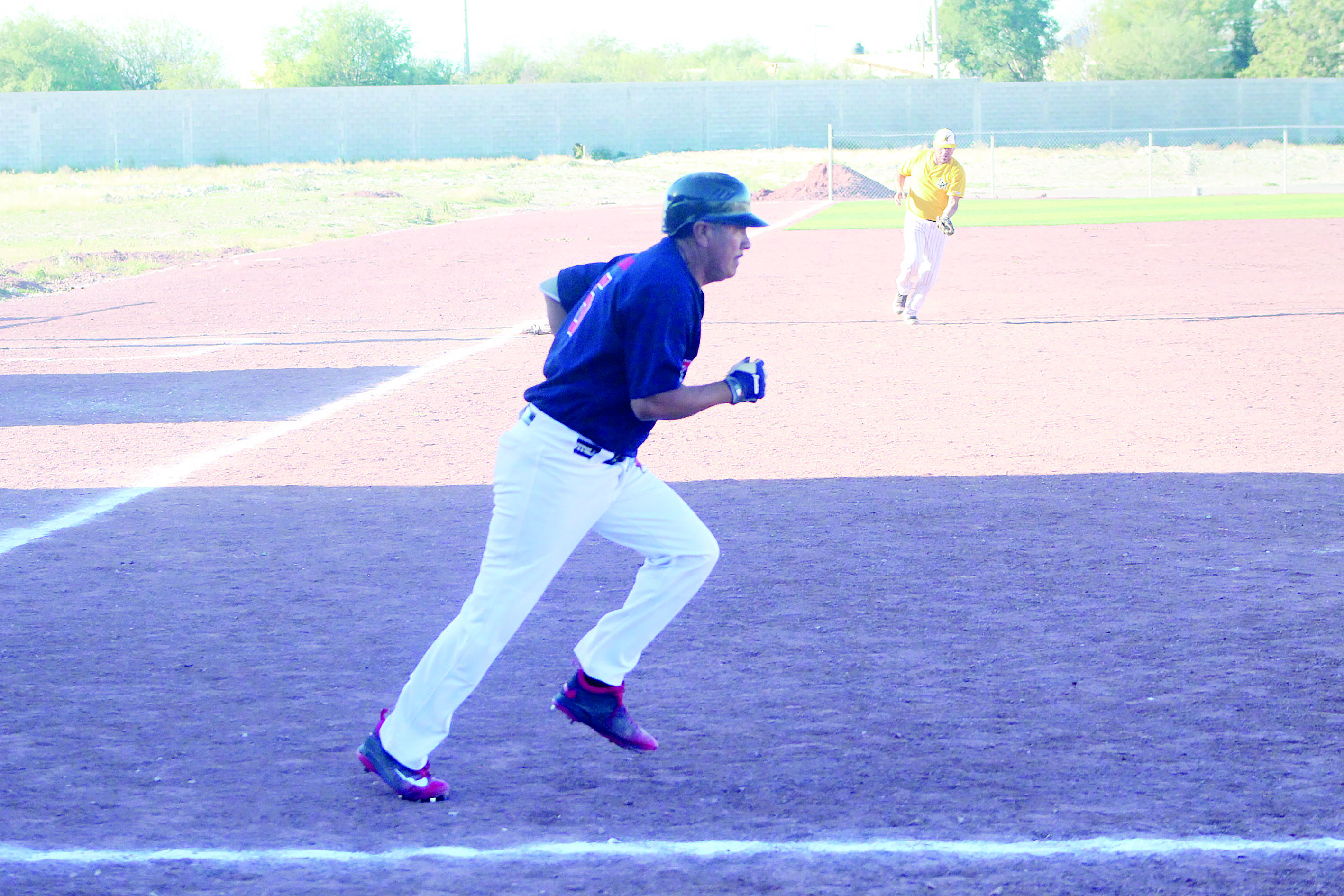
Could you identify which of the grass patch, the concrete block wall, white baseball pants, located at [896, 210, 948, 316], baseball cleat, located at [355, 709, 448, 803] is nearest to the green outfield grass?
the grass patch

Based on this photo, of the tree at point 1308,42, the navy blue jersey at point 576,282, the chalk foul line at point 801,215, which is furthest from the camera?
the tree at point 1308,42

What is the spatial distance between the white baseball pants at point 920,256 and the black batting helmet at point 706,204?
35.8 ft

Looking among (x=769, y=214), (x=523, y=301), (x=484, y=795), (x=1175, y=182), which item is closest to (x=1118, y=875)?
(x=484, y=795)

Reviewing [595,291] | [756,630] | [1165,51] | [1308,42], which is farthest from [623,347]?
[1165,51]

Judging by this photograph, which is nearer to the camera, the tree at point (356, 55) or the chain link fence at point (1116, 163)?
the chain link fence at point (1116, 163)

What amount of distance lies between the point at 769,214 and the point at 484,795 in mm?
36005

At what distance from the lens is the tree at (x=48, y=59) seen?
8975 centimetres

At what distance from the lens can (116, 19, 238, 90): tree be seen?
9675 centimetres

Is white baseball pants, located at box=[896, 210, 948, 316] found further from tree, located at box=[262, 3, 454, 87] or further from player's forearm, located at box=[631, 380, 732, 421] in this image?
tree, located at box=[262, 3, 454, 87]

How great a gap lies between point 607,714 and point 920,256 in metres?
11.2

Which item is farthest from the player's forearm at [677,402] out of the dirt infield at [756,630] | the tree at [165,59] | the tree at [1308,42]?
the tree at [165,59]

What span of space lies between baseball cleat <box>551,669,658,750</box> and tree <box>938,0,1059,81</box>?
94.2m

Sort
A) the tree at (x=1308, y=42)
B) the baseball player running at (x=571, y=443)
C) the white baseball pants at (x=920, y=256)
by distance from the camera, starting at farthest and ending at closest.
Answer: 1. the tree at (x=1308, y=42)
2. the white baseball pants at (x=920, y=256)
3. the baseball player running at (x=571, y=443)

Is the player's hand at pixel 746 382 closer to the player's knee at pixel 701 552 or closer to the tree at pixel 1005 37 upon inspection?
the player's knee at pixel 701 552
